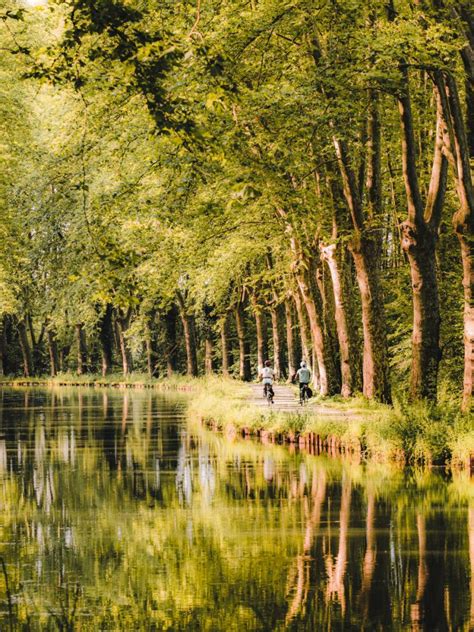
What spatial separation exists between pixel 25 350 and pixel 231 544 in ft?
236

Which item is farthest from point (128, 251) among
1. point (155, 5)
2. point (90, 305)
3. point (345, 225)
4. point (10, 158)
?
point (90, 305)

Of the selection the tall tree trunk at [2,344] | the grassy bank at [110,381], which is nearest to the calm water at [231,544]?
the grassy bank at [110,381]

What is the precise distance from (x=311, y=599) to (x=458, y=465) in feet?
34.9

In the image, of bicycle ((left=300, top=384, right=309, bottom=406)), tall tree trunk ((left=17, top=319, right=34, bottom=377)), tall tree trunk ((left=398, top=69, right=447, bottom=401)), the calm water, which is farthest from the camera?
tall tree trunk ((left=17, top=319, right=34, bottom=377))

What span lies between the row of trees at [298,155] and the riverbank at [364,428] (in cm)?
104

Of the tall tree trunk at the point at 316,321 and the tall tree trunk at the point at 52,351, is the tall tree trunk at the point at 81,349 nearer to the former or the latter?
the tall tree trunk at the point at 52,351

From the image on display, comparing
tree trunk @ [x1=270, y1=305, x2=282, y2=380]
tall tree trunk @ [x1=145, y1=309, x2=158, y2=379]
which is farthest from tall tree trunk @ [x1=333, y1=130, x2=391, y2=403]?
tall tree trunk @ [x1=145, y1=309, x2=158, y2=379]

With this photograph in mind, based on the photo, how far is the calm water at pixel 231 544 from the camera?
1123 centimetres

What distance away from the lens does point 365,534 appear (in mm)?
15562

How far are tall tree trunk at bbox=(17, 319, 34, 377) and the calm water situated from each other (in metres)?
57.6

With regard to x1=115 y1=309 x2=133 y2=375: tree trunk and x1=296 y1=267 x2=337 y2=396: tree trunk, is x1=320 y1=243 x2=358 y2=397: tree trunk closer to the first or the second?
x1=296 y1=267 x2=337 y2=396: tree trunk

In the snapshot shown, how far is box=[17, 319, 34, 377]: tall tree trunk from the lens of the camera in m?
83.6

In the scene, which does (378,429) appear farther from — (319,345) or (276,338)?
(276,338)

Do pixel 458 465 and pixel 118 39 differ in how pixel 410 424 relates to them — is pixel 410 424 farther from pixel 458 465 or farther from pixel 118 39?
pixel 118 39
